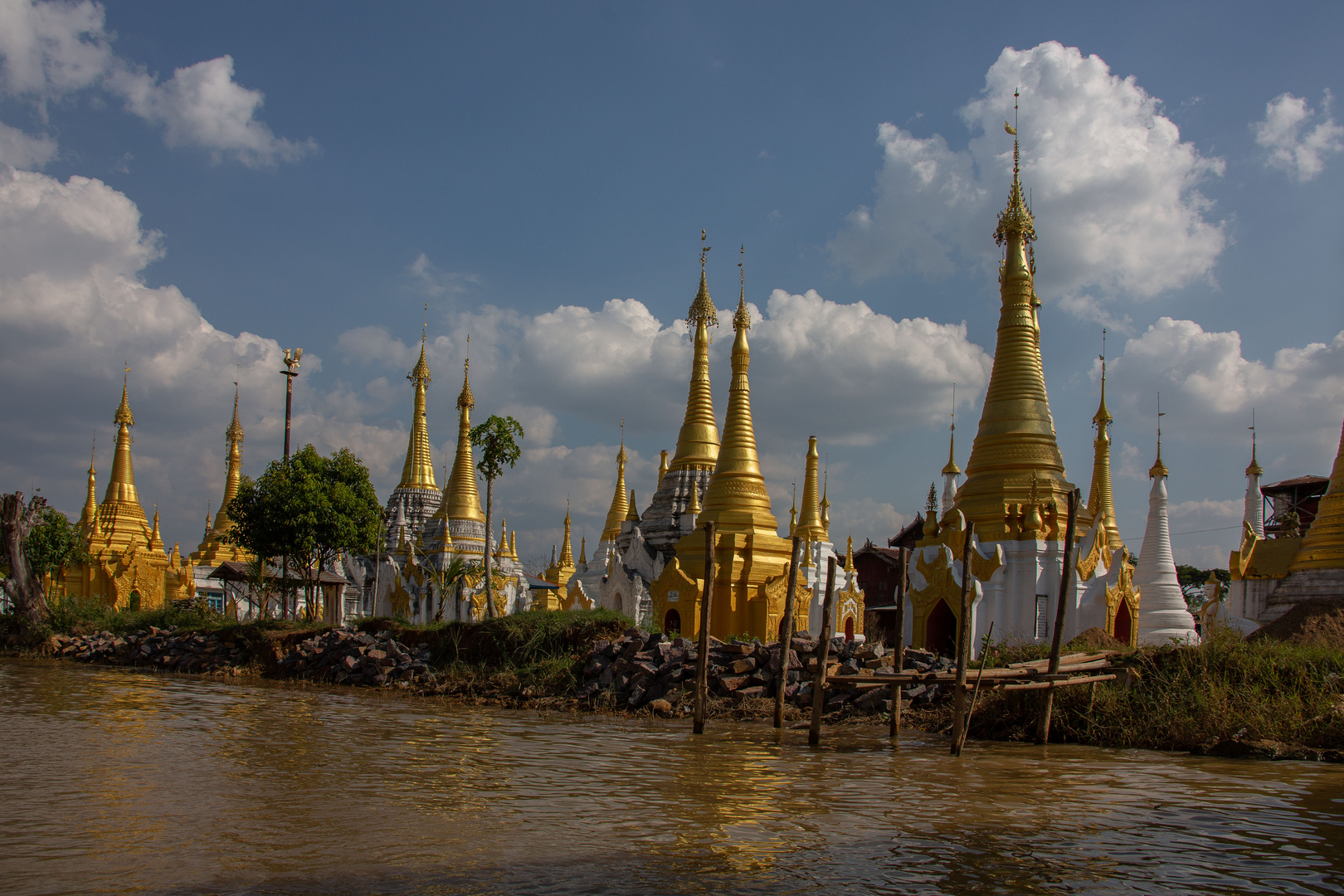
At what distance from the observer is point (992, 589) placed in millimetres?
22750

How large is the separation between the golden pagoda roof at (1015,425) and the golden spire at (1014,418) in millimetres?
20

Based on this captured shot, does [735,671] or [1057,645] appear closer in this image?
[1057,645]

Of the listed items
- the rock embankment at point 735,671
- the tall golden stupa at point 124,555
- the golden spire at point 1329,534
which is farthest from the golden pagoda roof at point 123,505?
the golden spire at point 1329,534

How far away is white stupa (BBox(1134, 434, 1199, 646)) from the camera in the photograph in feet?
75.0

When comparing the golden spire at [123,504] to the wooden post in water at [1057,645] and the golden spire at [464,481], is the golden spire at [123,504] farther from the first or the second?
the wooden post in water at [1057,645]

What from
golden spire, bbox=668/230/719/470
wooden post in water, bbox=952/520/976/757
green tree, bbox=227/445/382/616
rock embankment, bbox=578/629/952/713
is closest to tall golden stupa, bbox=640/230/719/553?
golden spire, bbox=668/230/719/470

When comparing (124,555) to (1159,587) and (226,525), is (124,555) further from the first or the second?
(1159,587)

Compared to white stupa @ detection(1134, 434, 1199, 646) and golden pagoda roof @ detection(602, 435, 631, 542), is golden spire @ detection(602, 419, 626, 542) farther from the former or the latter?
white stupa @ detection(1134, 434, 1199, 646)

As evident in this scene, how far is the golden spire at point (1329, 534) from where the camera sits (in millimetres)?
20578

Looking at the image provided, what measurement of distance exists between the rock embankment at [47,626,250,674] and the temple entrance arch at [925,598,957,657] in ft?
57.1

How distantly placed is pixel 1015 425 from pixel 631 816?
19.1 meters

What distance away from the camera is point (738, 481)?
30875mm

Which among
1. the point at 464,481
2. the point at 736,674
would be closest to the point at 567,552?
the point at 464,481

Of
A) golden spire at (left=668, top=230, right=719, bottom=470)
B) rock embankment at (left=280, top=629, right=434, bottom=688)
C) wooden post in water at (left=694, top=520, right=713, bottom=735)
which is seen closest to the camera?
wooden post in water at (left=694, top=520, right=713, bottom=735)
